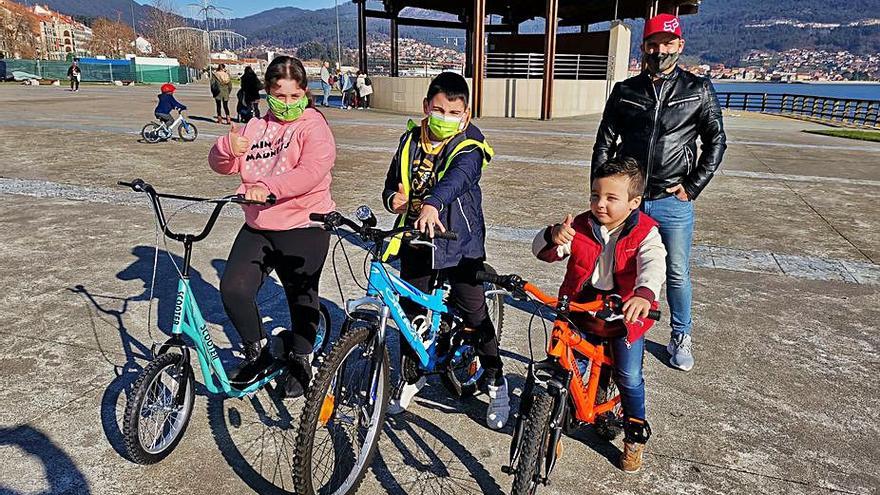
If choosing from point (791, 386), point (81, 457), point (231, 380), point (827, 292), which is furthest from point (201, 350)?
point (827, 292)

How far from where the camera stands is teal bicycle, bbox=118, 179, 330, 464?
2693 millimetres

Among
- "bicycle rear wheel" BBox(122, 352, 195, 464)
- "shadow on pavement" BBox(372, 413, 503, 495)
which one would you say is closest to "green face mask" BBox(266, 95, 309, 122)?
"bicycle rear wheel" BBox(122, 352, 195, 464)

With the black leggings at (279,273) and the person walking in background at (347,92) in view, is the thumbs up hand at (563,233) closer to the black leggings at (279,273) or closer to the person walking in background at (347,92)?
the black leggings at (279,273)

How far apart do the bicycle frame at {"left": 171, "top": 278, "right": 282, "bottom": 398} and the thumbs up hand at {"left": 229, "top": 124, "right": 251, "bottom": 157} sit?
29.4 inches

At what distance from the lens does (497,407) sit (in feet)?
10.8

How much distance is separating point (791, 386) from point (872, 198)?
24.3 feet

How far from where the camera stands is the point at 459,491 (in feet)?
9.12

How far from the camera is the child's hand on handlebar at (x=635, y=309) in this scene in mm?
2229

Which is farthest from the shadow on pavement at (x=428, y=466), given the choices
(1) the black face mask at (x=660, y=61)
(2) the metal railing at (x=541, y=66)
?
(2) the metal railing at (x=541, y=66)

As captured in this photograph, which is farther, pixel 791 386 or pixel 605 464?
pixel 791 386

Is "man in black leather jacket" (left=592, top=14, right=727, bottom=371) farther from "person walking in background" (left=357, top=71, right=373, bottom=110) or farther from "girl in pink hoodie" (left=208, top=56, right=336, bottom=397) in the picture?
"person walking in background" (left=357, top=71, right=373, bottom=110)

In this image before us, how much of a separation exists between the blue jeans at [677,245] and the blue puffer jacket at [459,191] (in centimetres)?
130

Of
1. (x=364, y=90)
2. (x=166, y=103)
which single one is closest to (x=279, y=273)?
(x=166, y=103)

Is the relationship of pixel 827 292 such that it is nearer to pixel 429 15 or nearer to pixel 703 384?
pixel 703 384
